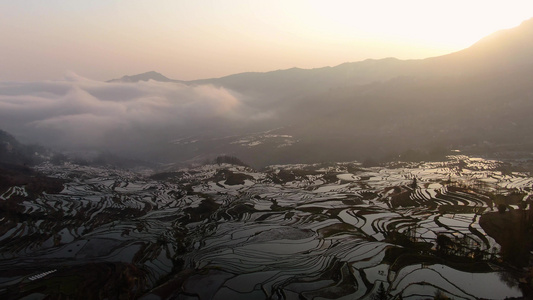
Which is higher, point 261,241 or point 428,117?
point 261,241

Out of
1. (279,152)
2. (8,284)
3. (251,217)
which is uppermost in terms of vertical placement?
(8,284)

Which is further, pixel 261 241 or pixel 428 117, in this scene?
pixel 428 117

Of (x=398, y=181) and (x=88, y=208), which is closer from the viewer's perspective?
(x=88, y=208)

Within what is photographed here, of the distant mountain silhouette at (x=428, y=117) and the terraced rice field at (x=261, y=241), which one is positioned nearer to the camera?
the terraced rice field at (x=261, y=241)

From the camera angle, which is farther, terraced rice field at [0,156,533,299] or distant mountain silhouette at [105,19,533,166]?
distant mountain silhouette at [105,19,533,166]

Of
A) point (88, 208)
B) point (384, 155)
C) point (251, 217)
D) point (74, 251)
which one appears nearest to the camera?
point (74, 251)

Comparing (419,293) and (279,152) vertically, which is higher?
(419,293)

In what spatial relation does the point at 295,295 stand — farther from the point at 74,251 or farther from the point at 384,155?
the point at 384,155

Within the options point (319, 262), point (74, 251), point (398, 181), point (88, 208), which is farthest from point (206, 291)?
point (398, 181)
